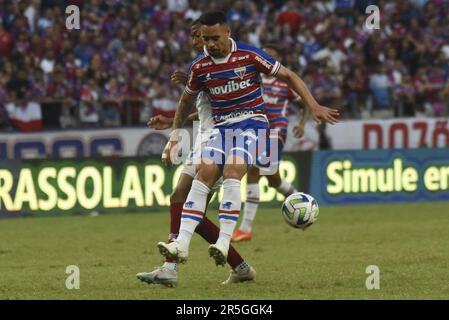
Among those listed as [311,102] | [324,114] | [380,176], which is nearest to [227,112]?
[311,102]

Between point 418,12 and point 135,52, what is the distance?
7.87 metres

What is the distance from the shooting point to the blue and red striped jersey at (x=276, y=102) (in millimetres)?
14984

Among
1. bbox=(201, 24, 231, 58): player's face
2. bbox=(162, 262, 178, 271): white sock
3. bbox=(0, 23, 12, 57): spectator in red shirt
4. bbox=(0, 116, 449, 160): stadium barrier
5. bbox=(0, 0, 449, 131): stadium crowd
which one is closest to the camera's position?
bbox=(201, 24, 231, 58): player's face

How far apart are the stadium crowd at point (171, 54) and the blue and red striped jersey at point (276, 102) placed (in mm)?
5944

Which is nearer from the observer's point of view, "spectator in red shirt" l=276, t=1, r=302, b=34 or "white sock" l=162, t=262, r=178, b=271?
"white sock" l=162, t=262, r=178, b=271

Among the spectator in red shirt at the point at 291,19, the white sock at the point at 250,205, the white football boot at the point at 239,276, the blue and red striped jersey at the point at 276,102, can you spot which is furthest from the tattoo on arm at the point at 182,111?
the spectator in red shirt at the point at 291,19

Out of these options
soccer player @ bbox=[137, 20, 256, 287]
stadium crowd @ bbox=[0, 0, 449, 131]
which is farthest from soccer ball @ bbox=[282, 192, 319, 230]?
stadium crowd @ bbox=[0, 0, 449, 131]

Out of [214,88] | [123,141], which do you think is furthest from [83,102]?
[214,88]

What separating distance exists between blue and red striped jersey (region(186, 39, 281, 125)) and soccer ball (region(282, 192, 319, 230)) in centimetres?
101

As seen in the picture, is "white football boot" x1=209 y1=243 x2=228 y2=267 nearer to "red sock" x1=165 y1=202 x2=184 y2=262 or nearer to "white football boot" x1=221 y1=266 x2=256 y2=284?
"red sock" x1=165 y1=202 x2=184 y2=262

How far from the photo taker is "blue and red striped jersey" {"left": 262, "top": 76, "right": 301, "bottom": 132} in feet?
49.2

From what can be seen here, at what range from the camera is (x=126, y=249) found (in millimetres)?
13852

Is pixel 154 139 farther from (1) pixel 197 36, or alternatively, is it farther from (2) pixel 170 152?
(2) pixel 170 152

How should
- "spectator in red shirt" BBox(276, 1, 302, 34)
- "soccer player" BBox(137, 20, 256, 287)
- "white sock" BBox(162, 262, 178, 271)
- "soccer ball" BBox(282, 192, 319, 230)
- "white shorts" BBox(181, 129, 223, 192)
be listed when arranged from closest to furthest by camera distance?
"white sock" BBox(162, 262, 178, 271), "soccer player" BBox(137, 20, 256, 287), "white shorts" BBox(181, 129, 223, 192), "soccer ball" BBox(282, 192, 319, 230), "spectator in red shirt" BBox(276, 1, 302, 34)
